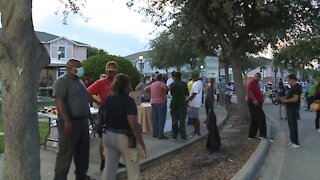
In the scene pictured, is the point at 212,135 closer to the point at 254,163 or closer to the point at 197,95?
the point at 254,163

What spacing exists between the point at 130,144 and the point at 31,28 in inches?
76.5

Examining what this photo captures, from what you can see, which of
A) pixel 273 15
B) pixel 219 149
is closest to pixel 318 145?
pixel 219 149

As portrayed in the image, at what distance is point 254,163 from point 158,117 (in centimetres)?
363

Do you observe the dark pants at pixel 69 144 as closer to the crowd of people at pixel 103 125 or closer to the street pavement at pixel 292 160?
the crowd of people at pixel 103 125

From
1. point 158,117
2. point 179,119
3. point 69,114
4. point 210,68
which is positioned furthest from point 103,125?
point 158,117

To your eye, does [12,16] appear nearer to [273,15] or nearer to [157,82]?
[157,82]

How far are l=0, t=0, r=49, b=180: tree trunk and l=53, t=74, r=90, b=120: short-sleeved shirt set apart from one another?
164cm

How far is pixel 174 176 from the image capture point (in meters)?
7.75

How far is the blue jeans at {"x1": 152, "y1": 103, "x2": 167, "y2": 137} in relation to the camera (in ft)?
38.5

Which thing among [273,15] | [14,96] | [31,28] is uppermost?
[273,15]

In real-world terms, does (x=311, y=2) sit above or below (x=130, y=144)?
above

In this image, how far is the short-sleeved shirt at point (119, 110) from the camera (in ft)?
18.8

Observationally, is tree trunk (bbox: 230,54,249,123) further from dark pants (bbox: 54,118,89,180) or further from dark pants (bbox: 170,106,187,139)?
dark pants (bbox: 54,118,89,180)

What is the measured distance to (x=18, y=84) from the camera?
4527 mm
